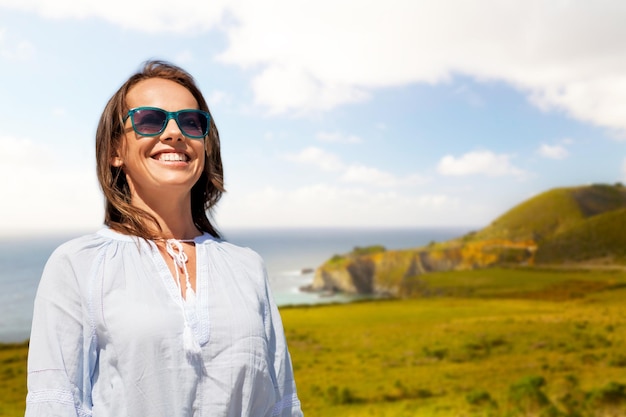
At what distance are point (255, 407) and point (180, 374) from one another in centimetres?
22

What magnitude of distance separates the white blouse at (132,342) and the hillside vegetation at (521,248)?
9.95m

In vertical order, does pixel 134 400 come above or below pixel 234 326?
below

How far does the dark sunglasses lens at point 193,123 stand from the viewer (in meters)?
1.26

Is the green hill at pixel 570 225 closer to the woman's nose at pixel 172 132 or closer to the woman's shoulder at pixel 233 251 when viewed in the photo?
the woman's shoulder at pixel 233 251

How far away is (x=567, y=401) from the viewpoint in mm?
5008

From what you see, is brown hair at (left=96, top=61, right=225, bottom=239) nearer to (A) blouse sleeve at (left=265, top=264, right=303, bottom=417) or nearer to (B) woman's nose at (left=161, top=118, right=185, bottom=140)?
(B) woman's nose at (left=161, top=118, right=185, bottom=140)

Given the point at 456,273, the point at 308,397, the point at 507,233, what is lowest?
the point at 308,397

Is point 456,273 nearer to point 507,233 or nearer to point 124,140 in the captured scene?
point 507,233

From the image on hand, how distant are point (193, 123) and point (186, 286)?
0.40 m

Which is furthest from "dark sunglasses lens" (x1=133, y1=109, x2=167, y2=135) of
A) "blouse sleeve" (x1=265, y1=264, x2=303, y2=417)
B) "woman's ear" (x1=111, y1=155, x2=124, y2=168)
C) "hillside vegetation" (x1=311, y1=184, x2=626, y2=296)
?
"hillside vegetation" (x1=311, y1=184, x2=626, y2=296)

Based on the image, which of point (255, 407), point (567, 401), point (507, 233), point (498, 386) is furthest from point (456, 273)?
point (255, 407)

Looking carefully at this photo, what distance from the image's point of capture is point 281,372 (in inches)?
51.8

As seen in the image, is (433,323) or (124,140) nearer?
(124,140)

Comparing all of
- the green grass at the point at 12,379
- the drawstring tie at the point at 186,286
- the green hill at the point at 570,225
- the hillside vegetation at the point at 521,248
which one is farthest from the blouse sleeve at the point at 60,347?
the green hill at the point at 570,225
